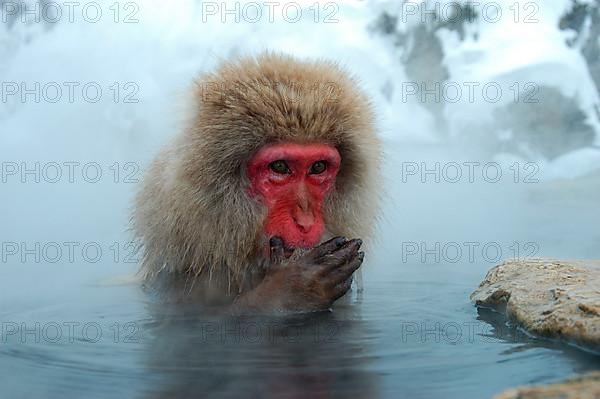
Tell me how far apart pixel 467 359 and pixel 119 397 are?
1020 millimetres

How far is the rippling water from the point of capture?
2279mm

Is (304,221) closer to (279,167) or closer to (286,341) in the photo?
(279,167)

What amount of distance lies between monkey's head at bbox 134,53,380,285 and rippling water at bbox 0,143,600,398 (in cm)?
35

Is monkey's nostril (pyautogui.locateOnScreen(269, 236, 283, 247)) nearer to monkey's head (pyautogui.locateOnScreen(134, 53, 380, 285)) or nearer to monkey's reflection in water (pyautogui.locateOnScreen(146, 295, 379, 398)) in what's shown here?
monkey's head (pyautogui.locateOnScreen(134, 53, 380, 285))

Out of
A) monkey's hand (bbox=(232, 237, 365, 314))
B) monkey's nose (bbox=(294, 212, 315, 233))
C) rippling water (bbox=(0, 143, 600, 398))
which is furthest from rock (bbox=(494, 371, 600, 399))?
monkey's nose (bbox=(294, 212, 315, 233))

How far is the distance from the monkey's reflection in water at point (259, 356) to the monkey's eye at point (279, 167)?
628 millimetres

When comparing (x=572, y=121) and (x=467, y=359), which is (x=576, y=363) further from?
(x=572, y=121)

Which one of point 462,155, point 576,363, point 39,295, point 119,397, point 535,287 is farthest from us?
point 462,155

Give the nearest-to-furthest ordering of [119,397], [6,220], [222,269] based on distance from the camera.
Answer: [119,397] → [222,269] → [6,220]

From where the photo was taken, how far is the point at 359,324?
130 inches

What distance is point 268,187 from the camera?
361 cm

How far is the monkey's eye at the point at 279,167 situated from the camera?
11.8 feet

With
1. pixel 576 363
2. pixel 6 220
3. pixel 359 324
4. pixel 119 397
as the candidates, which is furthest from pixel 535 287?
pixel 6 220

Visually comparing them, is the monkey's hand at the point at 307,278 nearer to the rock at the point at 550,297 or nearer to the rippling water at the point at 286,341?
the rippling water at the point at 286,341
